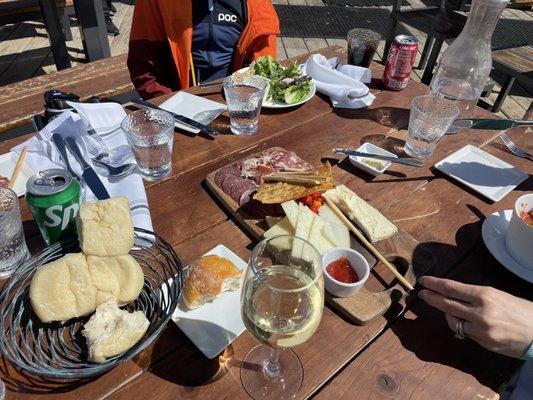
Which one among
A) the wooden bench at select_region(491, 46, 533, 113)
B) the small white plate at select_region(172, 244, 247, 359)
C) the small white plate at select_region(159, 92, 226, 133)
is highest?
the small white plate at select_region(172, 244, 247, 359)

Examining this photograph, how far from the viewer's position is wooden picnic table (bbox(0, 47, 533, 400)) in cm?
104

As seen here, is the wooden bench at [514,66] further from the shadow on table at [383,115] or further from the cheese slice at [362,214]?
the cheese slice at [362,214]

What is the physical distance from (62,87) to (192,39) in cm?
111

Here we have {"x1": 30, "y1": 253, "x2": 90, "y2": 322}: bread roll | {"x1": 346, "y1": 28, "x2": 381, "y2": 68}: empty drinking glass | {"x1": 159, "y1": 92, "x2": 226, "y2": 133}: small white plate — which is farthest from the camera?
{"x1": 346, "y1": 28, "x2": 381, "y2": 68}: empty drinking glass

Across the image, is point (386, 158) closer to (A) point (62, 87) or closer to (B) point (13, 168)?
(B) point (13, 168)

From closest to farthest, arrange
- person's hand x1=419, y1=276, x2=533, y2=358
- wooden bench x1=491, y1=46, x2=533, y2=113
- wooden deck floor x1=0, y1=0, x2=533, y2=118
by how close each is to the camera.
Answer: person's hand x1=419, y1=276, x2=533, y2=358, wooden bench x1=491, y1=46, x2=533, y2=113, wooden deck floor x1=0, y1=0, x2=533, y2=118

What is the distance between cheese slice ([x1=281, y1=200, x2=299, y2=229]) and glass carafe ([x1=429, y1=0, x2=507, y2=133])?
1.37 metres

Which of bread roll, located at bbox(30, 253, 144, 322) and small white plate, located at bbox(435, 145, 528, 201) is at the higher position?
bread roll, located at bbox(30, 253, 144, 322)

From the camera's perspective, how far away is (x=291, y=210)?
140cm

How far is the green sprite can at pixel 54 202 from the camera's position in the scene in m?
1.16

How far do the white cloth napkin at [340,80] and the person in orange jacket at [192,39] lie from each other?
48cm

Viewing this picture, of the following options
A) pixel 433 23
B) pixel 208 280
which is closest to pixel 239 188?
pixel 208 280

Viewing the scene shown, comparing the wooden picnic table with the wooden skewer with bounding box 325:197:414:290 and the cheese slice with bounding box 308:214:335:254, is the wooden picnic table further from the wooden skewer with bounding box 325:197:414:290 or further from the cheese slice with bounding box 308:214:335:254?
the cheese slice with bounding box 308:214:335:254

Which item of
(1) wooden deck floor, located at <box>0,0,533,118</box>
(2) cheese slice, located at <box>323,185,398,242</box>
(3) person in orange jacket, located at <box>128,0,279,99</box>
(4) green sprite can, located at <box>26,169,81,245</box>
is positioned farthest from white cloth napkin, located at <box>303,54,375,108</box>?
(1) wooden deck floor, located at <box>0,0,533,118</box>
